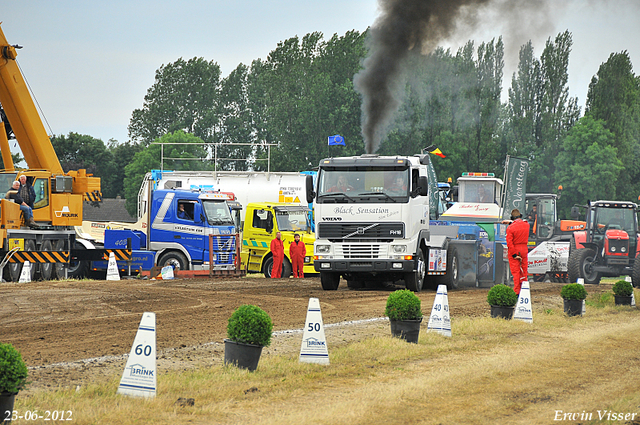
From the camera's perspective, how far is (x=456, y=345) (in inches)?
437

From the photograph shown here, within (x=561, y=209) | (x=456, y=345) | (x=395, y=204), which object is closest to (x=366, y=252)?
(x=395, y=204)

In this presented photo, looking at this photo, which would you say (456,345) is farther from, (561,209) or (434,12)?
(561,209)

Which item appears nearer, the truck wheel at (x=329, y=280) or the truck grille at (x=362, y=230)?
the truck grille at (x=362, y=230)

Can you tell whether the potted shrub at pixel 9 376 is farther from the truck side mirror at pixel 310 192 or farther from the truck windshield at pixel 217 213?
the truck windshield at pixel 217 213

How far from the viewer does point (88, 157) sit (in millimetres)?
96000

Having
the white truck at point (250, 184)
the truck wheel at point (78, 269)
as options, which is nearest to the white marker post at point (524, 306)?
the truck wheel at point (78, 269)

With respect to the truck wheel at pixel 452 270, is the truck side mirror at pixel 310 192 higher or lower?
higher

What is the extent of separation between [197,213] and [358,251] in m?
8.32

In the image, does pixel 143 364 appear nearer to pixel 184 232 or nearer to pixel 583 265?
pixel 184 232

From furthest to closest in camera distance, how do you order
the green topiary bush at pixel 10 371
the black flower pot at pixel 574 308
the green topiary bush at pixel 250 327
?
1. the black flower pot at pixel 574 308
2. the green topiary bush at pixel 250 327
3. the green topiary bush at pixel 10 371

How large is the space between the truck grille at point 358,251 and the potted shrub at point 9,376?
41.7 feet

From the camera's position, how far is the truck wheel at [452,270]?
2147cm

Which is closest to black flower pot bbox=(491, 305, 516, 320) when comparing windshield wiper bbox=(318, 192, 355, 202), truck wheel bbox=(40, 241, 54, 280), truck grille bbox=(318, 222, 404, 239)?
truck grille bbox=(318, 222, 404, 239)

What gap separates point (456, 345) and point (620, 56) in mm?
61585
